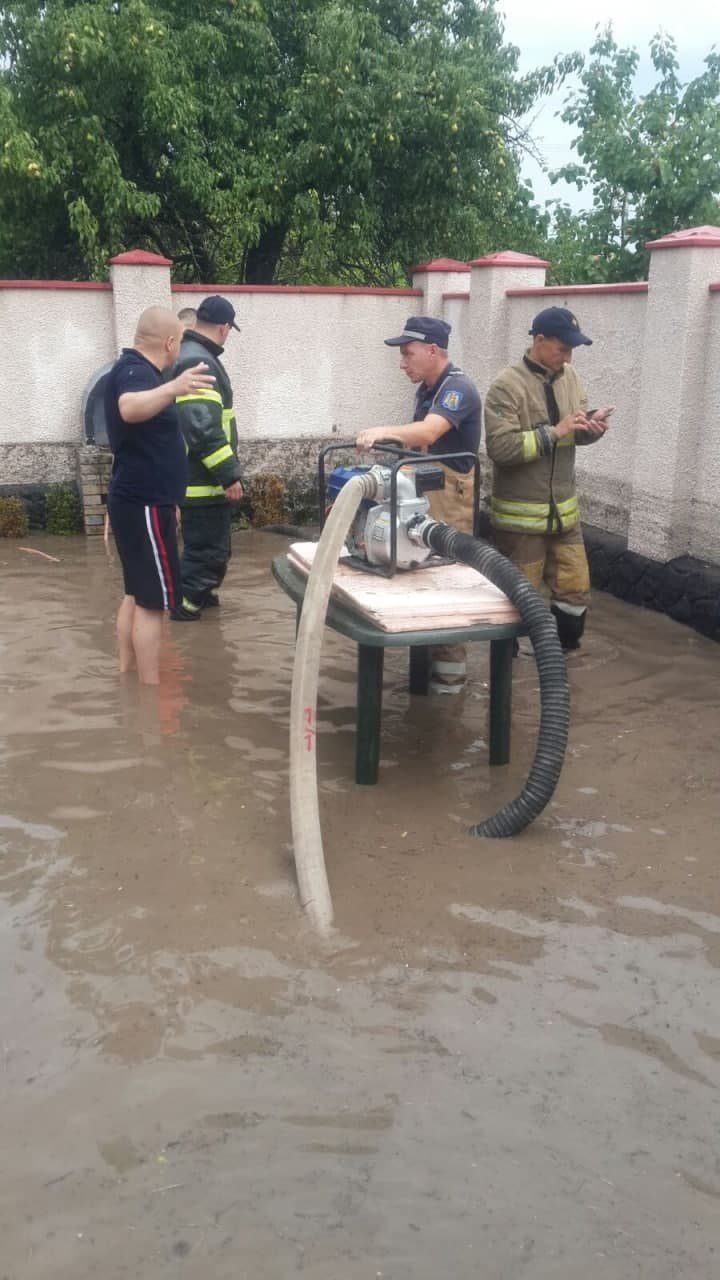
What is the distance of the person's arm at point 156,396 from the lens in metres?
4.61

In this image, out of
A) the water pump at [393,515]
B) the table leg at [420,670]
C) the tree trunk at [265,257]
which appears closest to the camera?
the water pump at [393,515]

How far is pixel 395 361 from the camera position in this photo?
10.6 meters

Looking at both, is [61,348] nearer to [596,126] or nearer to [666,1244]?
[596,126]

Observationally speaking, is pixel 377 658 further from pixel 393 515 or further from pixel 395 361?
pixel 395 361

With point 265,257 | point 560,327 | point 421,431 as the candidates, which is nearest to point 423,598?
point 421,431

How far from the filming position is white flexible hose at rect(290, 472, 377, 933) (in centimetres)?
352

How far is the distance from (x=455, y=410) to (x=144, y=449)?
4.42 feet

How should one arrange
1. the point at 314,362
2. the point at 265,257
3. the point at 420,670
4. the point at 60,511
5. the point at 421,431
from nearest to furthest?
the point at 421,431, the point at 420,670, the point at 60,511, the point at 314,362, the point at 265,257

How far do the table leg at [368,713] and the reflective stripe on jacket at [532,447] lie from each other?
4.73 feet

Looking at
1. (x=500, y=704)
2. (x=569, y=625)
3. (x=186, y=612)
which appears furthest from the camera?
(x=186, y=612)

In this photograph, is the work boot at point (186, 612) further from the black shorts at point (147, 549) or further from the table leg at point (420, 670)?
the table leg at point (420, 670)

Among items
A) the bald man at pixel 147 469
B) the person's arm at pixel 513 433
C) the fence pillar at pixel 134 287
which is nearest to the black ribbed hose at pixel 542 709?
the person's arm at pixel 513 433

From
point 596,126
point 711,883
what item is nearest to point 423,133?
point 596,126

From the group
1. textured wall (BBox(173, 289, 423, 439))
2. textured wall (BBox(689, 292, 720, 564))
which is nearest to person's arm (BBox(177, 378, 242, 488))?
textured wall (BBox(689, 292, 720, 564))
